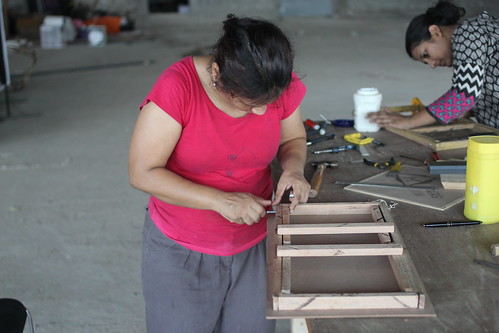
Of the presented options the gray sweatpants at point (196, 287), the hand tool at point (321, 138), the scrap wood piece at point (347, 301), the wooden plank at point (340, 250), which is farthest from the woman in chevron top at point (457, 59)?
the scrap wood piece at point (347, 301)

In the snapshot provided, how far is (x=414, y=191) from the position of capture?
1632 millimetres

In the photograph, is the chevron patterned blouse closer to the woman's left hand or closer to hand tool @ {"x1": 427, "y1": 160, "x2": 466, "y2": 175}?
hand tool @ {"x1": 427, "y1": 160, "x2": 466, "y2": 175}

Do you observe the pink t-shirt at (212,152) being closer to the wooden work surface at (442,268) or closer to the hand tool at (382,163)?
the wooden work surface at (442,268)

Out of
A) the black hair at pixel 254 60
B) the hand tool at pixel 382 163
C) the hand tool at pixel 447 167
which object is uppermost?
the black hair at pixel 254 60

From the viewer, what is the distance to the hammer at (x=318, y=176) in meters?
1.63

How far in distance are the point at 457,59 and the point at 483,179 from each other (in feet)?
3.07

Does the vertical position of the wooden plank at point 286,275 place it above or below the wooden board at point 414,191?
above

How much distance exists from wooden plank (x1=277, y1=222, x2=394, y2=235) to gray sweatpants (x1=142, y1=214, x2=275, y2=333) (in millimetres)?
329

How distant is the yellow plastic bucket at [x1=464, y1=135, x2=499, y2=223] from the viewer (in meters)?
1.28

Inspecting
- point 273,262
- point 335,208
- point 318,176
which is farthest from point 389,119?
point 273,262

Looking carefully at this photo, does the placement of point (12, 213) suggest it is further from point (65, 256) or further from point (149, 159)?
point (149, 159)

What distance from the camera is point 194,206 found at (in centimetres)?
143

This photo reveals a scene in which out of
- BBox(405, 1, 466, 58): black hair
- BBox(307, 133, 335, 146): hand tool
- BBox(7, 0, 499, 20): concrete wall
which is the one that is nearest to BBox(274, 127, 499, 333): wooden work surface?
BBox(307, 133, 335, 146): hand tool

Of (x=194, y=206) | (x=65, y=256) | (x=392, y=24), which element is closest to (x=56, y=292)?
(x=65, y=256)
